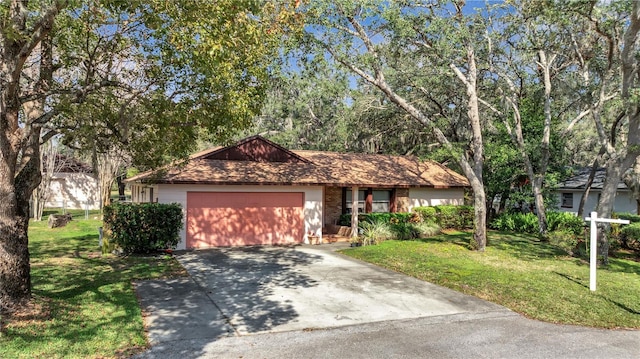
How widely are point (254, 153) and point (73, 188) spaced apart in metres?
25.7

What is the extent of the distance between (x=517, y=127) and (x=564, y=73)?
4.44 meters

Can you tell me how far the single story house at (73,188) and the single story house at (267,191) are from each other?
17.3 m

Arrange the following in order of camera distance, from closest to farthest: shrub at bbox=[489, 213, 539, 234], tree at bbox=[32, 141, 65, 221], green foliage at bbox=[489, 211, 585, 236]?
green foliage at bbox=[489, 211, 585, 236] → shrub at bbox=[489, 213, 539, 234] → tree at bbox=[32, 141, 65, 221]

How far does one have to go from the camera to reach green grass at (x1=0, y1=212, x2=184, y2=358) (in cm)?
592

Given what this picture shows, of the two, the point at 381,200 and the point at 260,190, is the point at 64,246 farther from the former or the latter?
the point at 381,200

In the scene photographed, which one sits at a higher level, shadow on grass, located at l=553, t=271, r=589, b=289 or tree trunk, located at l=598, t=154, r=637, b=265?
tree trunk, located at l=598, t=154, r=637, b=265

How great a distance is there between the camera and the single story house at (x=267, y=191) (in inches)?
636

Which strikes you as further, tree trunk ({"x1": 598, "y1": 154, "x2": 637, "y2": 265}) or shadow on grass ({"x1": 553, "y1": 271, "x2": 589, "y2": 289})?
tree trunk ({"x1": 598, "y1": 154, "x2": 637, "y2": 265})

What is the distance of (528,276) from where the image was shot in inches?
450

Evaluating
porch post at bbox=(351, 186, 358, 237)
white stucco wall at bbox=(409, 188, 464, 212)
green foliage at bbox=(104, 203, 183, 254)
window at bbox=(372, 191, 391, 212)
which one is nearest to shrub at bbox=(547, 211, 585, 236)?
white stucco wall at bbox=(409, 188, 464, 212)

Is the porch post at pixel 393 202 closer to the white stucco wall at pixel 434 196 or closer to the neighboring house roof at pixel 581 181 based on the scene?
the white stucco wall at pixel 434 196

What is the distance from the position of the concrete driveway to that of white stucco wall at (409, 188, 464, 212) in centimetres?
1062

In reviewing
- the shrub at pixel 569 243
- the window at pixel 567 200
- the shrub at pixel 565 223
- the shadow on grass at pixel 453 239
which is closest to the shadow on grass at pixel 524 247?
the shrub at pixel 569 243

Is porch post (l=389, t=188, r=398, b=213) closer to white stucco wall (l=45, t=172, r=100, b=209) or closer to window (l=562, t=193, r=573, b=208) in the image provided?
window (l=562, t=193, r=573, b=208)
